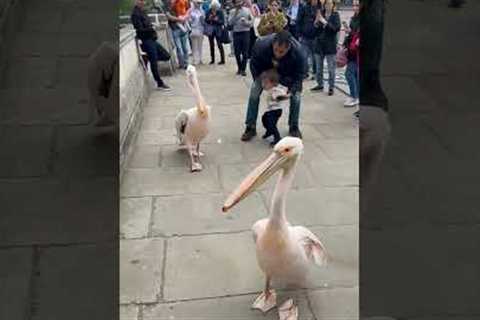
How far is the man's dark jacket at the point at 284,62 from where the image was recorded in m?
5.66

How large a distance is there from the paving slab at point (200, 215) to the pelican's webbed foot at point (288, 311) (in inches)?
42.6

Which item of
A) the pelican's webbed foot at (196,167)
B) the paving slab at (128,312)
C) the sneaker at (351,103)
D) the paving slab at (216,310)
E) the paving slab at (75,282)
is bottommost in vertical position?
the sneaker at (351,103)

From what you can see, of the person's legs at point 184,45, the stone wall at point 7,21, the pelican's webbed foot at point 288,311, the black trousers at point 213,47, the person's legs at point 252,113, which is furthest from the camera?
the black trousers at point 213,47

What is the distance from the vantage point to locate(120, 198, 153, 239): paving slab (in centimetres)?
400

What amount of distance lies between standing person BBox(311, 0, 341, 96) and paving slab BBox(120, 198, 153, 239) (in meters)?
4.61

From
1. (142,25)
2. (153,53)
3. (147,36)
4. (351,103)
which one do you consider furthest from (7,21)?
(351,103)

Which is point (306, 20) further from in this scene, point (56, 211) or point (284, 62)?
point (56, 211)

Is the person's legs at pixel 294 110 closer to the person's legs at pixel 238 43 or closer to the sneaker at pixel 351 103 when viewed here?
the sneaker at pixel 351 103

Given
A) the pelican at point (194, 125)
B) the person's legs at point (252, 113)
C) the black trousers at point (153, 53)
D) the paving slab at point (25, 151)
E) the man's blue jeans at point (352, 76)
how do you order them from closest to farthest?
the paving slab at point (25, 151) < the pelican at point (194, 125) < the person's legs at point (252, 113) < the man's blue jeans at point (352, 76) < the black trousers at point (153, 53)

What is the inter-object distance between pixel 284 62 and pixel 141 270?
10.1ft

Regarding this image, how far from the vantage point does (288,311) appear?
298cm

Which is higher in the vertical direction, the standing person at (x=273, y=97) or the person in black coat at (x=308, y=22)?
the person in black coat at (x=308, y=22)

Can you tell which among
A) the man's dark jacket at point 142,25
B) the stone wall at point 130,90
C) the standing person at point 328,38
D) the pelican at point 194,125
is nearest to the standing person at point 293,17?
the standing person at point 328,38

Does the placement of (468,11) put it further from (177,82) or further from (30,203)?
(30,203)
